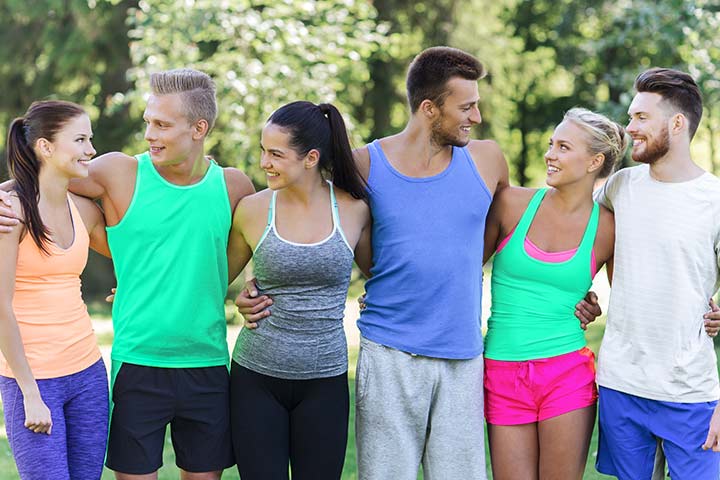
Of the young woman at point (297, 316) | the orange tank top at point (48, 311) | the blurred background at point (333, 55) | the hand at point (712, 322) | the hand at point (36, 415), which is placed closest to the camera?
the hand at point (36, 415)

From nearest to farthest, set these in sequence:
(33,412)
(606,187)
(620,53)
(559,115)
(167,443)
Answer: (33,412)
(606,187)
(167,443)
(620,53)
(559,115)

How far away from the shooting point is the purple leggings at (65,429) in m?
3.21

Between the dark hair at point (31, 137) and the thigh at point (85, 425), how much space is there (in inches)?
25.3

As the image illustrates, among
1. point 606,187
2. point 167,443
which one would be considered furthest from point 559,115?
point 606,187

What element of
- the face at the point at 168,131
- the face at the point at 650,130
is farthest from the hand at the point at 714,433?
the face at the point at 168,131

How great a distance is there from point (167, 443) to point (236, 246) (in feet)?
10.8

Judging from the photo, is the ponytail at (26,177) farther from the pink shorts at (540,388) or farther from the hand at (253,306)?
the pink shorts at (540,388)

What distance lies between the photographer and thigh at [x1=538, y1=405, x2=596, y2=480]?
3541mm

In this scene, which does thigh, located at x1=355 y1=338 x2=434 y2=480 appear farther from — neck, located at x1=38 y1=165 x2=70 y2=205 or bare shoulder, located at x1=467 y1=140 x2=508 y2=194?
neck, located at x1=38 y1=165 x2=70 y2=205

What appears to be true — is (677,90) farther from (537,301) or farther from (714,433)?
(714,433)

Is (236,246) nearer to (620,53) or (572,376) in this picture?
(572,376)

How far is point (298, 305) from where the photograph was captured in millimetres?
3375

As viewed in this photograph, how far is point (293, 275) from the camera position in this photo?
11.0 ft

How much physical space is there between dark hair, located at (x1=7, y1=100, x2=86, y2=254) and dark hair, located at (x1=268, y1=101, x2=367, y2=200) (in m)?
0.73
